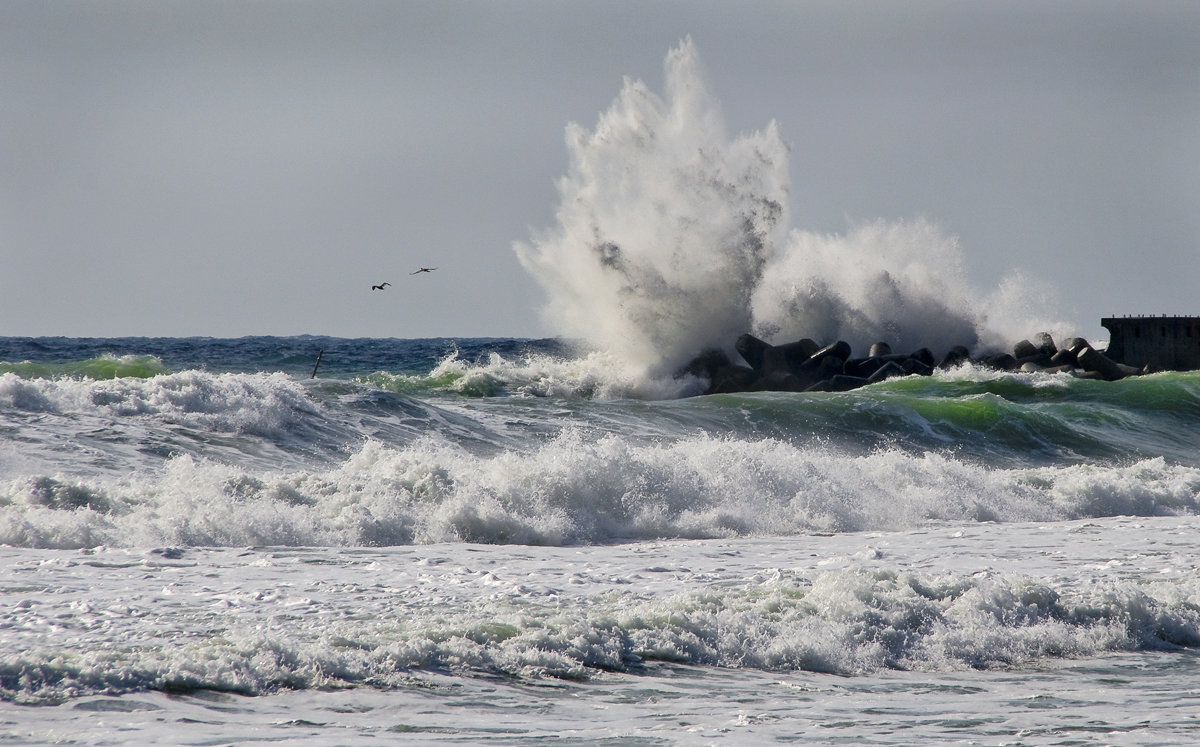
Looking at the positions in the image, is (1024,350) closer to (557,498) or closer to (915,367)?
(915,367)

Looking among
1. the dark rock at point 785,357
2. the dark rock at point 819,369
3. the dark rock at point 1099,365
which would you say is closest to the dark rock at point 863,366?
the dark rock at point 819,369

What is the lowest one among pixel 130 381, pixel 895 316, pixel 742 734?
pixel 742 734

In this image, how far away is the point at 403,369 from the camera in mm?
42156

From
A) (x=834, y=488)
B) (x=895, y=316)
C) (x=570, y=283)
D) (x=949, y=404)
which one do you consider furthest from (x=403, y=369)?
(x=834, y=488)

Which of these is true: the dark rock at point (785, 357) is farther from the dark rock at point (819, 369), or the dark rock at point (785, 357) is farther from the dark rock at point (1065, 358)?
the dark rock at point (1065, 358)

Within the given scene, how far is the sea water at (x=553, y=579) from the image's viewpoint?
208 inches

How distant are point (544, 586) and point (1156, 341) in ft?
111

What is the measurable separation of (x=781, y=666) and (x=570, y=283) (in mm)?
26227

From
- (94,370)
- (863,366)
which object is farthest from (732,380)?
(94,370)

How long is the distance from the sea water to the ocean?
0.03 m

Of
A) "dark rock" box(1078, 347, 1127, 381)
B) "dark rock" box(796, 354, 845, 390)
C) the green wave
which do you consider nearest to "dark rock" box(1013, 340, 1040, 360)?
"dark rock" box(1078, 347, 1127, 381)

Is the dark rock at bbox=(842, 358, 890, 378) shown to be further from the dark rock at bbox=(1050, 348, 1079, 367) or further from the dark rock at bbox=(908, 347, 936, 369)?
the dark rock at bbox=(1050, 348, 1079, 367)

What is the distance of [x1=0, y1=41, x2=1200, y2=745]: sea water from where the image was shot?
5.29 m

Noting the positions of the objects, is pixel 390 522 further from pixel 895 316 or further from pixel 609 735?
pixel 895 316
